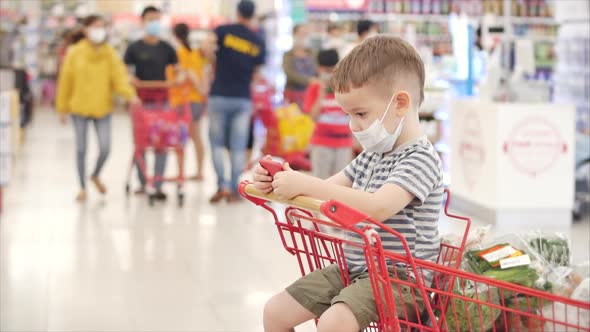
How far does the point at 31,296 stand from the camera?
15.2 ft

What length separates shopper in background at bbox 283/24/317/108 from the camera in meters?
10.0

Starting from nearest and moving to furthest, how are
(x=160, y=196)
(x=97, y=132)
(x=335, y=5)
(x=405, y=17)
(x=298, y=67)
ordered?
(x=97, y=132), (x=160, y=196), (x=298, y=67), (x=405, y=17), (x=335, y=5)

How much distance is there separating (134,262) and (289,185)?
347 centimetres

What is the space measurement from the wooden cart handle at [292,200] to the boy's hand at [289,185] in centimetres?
2

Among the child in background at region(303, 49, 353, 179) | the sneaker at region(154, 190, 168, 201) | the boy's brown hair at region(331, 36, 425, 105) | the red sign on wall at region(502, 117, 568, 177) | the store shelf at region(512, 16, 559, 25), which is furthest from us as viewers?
the store shelf at region(512, 16, 559, 25)

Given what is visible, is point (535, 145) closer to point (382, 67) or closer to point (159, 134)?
point (159, 134)

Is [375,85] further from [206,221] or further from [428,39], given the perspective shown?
[428,39]

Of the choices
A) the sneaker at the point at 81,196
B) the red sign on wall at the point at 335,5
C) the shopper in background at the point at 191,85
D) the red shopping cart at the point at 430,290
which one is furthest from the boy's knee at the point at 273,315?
the red sign on wall at the point at 335,5

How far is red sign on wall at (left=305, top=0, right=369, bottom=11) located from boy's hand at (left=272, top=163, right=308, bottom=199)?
12.6m

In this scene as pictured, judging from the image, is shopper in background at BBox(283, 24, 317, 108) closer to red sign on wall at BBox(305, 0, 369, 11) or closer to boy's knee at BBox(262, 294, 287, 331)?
red sign on wall at BBox(305, 0, 369, 11)

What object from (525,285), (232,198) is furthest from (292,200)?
(232,198)

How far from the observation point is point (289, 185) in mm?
2197

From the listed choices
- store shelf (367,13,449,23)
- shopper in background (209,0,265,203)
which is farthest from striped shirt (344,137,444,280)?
store shelf (367,13,449,23)

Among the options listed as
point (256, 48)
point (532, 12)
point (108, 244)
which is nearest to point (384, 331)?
point (108, 244)
